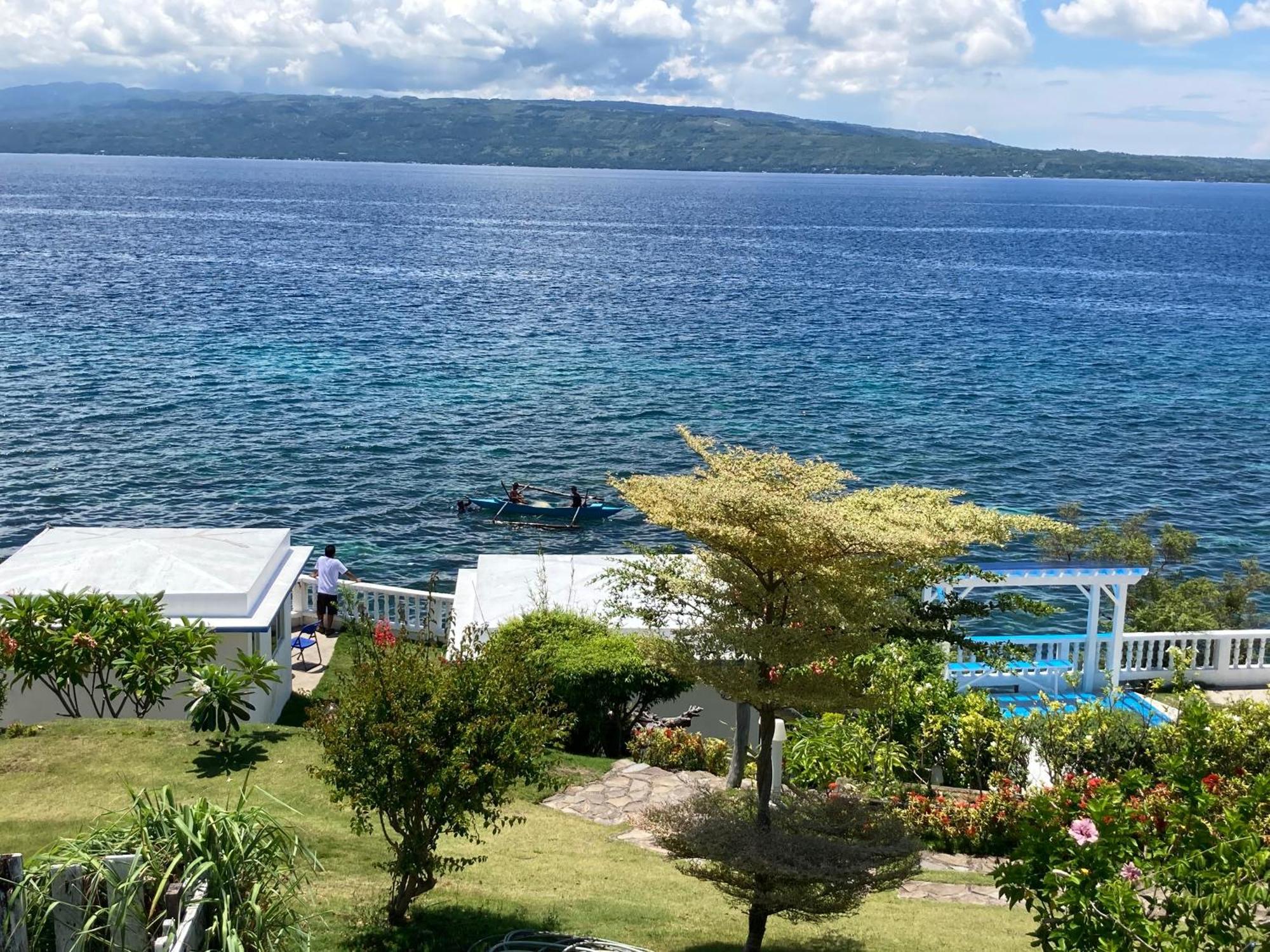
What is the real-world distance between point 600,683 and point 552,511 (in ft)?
61.7

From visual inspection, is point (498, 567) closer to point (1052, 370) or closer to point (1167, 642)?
point (1167, 642)

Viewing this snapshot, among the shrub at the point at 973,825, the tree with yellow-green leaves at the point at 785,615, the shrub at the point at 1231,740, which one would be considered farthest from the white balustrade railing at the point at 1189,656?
the tree with yellow-green leaves at the point at 785,615

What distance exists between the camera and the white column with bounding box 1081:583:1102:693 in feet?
61.0

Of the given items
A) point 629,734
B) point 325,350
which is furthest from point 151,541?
point 325,350

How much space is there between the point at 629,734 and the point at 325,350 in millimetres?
46970

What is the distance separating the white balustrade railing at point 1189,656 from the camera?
61.8ft

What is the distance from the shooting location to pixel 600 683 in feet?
50.3

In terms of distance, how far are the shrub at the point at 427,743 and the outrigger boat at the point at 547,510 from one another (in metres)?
24.7

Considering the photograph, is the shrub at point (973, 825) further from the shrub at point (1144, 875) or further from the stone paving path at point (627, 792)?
the shrub at point (1144, 875)

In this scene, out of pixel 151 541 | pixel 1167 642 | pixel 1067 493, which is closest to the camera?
pixel 151 541

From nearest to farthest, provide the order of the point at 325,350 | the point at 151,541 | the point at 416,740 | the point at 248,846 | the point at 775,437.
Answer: the point at 248,846
the point at 416,740
the point at 151,541
the point at 775,437
the point at 325,350

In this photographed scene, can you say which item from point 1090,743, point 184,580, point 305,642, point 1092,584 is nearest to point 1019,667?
point 1092,584

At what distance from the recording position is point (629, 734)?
15898mm

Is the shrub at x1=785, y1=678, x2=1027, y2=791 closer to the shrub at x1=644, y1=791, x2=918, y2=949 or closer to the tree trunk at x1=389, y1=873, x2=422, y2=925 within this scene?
the shrub at x1=644, y1=791, x2=918, y2=949
